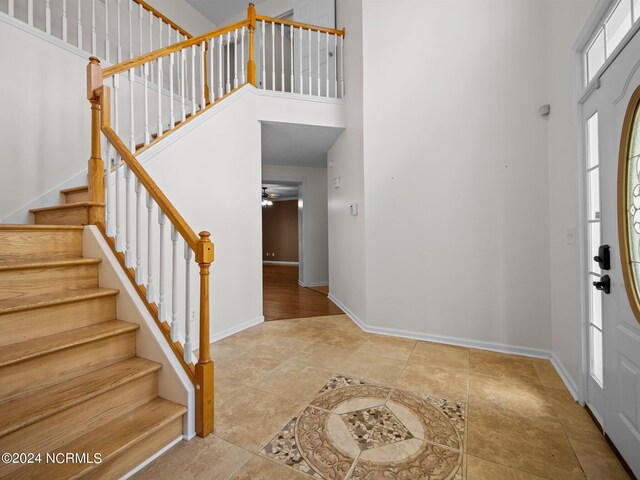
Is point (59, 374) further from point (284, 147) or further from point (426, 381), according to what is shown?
point (284, 147)

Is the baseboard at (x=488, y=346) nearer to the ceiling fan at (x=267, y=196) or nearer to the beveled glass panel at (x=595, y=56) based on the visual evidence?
the beveled glass panel at (x=595, y=56)

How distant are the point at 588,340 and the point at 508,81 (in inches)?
89.1

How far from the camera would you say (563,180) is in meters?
2.06

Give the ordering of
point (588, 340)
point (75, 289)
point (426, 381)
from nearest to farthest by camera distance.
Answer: point (75, 289), point (588, 340), point (426, 381)

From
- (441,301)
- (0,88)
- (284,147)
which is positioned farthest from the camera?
(284,147)

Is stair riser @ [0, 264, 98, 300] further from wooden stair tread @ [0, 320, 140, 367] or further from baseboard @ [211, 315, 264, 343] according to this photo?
baseboard @ [211, 315, 264, 343]

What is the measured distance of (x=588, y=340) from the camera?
1.72 metres

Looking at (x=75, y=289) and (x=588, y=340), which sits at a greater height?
(x=75, y=289)

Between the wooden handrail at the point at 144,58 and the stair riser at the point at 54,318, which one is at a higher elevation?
the wooden handrail at the point at 144,58

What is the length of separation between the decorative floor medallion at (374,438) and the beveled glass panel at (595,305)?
3.23 ft

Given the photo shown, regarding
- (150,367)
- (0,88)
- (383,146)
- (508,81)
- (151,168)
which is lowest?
(150,367)

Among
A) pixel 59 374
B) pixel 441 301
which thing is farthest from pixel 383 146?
pixel 59 374

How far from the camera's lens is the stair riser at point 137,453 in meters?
1.12

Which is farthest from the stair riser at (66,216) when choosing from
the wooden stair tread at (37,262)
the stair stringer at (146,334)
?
the wooden stair tread at (37,262)
